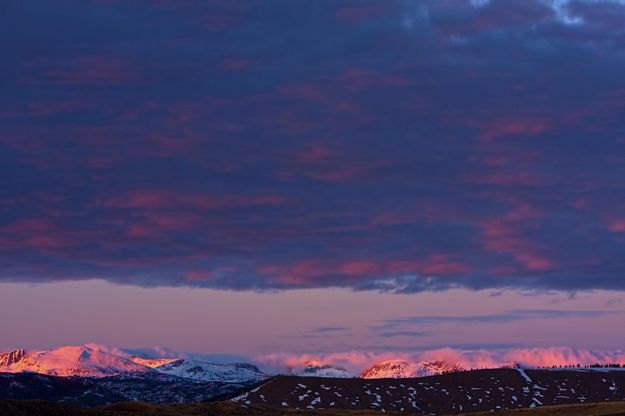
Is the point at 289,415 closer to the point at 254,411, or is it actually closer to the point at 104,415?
the point at 254,411

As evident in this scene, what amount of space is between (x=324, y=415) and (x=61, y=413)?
184 feet

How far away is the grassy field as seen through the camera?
241ft

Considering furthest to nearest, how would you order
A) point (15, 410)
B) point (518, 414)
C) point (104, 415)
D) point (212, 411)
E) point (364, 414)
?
1. point (364, 414)
2. point (518, 414)
3. point (212, 411)
4. point (104, 415)
5. point (15, 410)

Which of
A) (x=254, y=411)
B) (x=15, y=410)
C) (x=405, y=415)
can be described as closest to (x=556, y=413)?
(x=405, y=415)

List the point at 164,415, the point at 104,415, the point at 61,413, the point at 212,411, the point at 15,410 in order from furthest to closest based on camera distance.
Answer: the point at 212,411
the point at 164,415
the point at 104,415
the point at 61,413
the point at 15,410

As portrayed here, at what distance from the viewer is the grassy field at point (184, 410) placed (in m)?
73.3

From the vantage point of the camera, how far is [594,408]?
146m

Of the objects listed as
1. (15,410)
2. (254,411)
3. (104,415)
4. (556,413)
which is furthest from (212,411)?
(556,413)

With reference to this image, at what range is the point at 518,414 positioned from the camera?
141125 millimetres

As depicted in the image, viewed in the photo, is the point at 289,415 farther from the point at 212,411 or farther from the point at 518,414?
the point at 518,414

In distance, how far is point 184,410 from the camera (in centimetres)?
11525

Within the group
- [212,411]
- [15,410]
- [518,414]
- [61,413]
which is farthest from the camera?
[518,414]

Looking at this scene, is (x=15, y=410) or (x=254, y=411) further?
(x=254, y=411)

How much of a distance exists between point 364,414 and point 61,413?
86.0 meters
